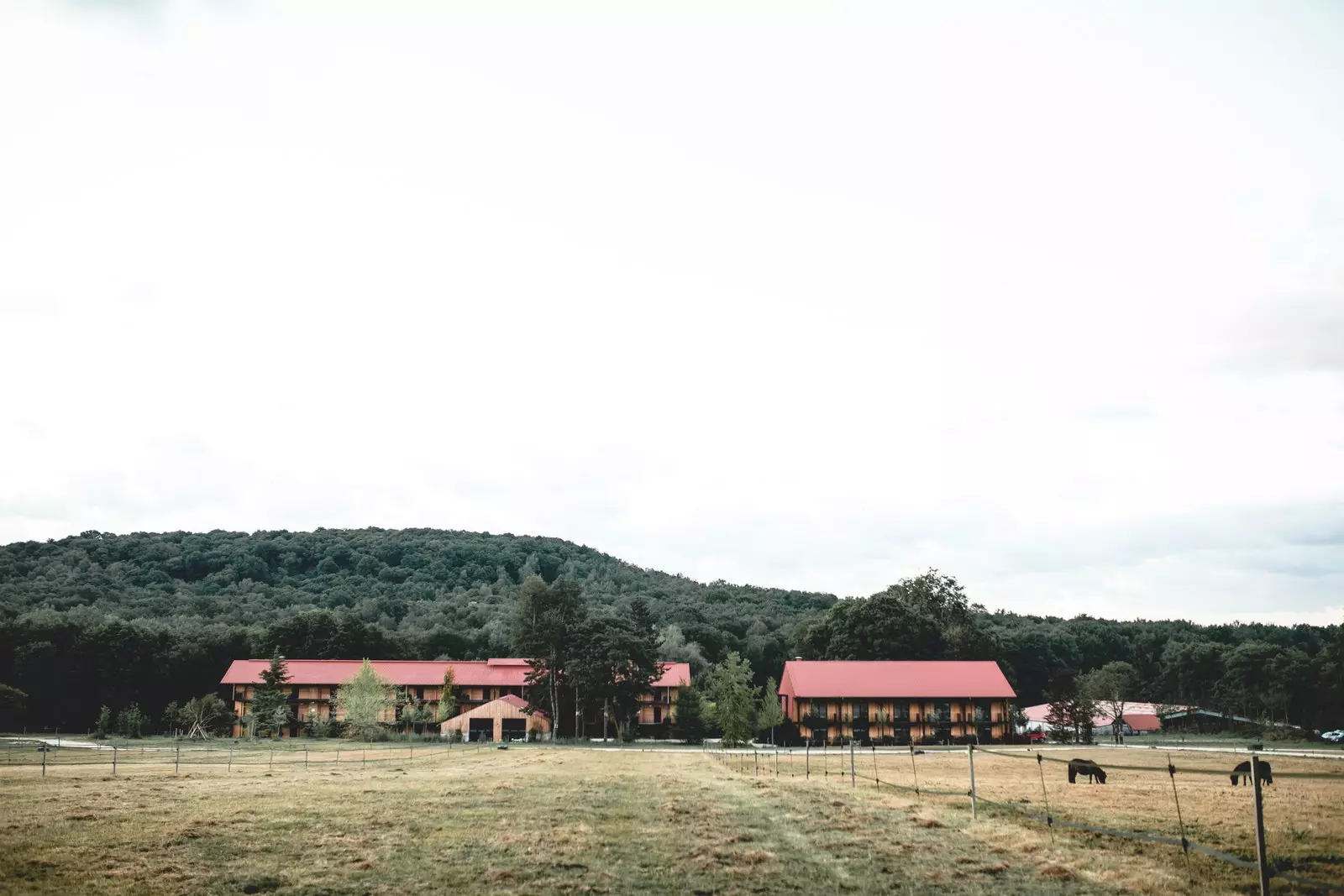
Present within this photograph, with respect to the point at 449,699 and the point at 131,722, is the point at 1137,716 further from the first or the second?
the point at 131,722

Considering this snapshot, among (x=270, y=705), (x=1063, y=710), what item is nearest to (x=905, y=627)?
(x=1063, y=710)

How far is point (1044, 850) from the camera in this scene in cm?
1616

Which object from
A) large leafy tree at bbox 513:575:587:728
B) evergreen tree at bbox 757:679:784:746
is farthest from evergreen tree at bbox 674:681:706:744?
large leafy tree at bbox 513:575:587:728

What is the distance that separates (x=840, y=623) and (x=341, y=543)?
10952 centimetres

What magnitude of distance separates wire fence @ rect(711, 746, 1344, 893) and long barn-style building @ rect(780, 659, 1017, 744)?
27389mm

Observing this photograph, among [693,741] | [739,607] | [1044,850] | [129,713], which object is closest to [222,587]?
[129,713]

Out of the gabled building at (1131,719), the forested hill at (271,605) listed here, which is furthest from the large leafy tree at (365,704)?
the gabled building at (1131,719)

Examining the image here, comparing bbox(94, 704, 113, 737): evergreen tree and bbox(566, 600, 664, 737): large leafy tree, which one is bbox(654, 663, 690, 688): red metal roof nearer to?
bbox(566, 600, 664, 737): large leafy tree

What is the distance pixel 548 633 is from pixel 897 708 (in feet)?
109

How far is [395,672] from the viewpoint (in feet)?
325

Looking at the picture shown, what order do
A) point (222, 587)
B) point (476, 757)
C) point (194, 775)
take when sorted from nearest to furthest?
point (194, 775) < point (476, 757) < point (222, 587)

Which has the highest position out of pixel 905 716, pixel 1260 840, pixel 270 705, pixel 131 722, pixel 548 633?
pixel 548 633

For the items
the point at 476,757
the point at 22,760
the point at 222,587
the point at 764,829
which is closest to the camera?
the point at 764,829

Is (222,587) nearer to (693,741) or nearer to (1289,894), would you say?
(693,741)
